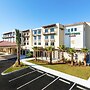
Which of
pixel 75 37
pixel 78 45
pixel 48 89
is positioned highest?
pixel 75 37

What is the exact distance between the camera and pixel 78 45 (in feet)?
122

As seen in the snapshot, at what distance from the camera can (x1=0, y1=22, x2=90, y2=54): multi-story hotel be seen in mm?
36978

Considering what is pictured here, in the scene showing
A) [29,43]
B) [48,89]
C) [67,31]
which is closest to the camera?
[48,89]

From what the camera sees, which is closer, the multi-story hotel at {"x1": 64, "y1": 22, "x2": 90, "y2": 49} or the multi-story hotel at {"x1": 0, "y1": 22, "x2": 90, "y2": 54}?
the multi-story hotel at {"x1": 64, "y1": 22, "x2": 90, "y2": 49}

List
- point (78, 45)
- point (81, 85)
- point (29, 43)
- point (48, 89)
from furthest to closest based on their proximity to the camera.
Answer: point (29, 43)
point (78, 45)
point (81, 85)
point (48, 89)

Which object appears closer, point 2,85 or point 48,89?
point 48,89

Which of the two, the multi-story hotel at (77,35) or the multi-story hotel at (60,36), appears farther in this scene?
the multi-story hotel at (60,36)

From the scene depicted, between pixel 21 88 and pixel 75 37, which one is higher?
pixel 75 37

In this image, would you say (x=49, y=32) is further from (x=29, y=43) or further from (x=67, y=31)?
(x=29, y=43)

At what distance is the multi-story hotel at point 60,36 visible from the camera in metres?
37.0

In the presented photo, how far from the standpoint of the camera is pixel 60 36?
4147 centimetres

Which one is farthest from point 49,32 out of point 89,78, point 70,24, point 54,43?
point 89,78

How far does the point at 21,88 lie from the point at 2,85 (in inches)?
131

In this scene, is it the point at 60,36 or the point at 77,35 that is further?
the point at 60,36
